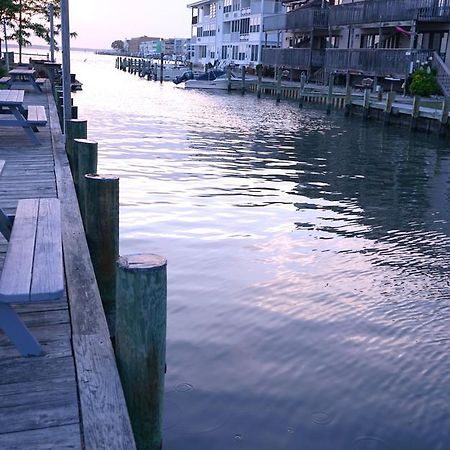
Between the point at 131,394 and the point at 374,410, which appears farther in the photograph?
the point at 374,410

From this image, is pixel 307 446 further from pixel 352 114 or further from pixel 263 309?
pixel 352 114

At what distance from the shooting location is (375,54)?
3509 cm

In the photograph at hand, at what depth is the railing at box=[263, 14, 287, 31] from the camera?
5300 centimetres

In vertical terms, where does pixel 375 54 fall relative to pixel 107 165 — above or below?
above

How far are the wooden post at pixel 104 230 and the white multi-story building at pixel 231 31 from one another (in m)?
Result: 59.2

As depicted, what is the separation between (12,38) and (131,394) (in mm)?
36847

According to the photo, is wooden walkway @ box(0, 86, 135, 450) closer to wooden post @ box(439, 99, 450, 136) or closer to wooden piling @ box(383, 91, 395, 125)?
wooden post @ box(439, 99, 450, 136)

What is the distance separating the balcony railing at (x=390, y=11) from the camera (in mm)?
33062

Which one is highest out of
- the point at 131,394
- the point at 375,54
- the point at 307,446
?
the point at 375,54

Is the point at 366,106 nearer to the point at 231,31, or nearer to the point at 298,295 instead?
the point at 298,295

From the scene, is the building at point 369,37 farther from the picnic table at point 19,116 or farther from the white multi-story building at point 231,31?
the picnic table at point 19,116

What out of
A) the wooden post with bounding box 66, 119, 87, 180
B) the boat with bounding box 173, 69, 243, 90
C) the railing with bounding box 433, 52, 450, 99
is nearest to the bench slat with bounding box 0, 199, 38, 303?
the wooden post with bounding box 66, 119, 87, 180

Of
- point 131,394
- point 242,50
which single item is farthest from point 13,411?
point 242,50

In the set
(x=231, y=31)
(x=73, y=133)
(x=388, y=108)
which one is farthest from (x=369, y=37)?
(x=73, y=133)
